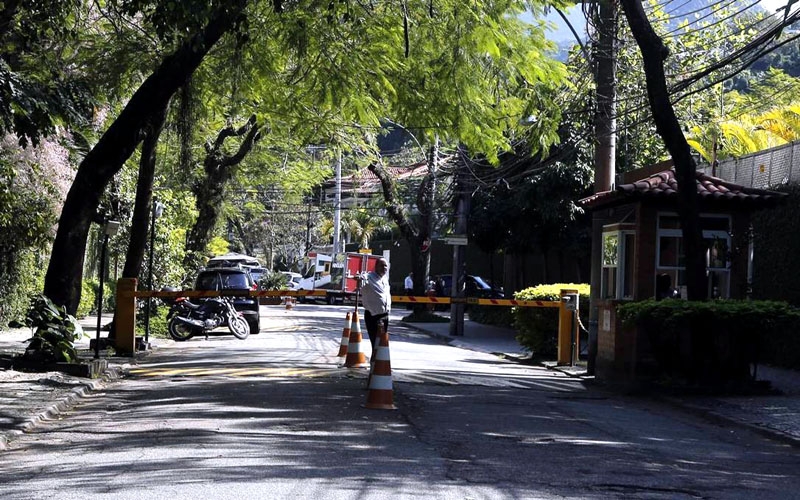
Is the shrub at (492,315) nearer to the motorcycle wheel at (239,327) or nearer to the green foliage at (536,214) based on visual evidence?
the green foliage at (536,214)

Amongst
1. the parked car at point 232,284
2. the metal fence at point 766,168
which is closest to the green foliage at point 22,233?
the parked car at point 232,284

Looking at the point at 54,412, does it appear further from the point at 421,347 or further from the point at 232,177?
the point at 232,177

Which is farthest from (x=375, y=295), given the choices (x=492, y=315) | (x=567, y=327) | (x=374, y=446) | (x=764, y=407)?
(x=492, y=315)

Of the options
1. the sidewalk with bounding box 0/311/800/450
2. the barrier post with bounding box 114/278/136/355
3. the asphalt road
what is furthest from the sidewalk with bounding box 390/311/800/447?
the barrier post with bounding box 114/278/136/355

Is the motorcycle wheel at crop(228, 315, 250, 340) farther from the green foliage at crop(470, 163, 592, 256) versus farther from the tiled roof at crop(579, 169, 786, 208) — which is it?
the tiled roof at crop(579, 169, 786, 208)

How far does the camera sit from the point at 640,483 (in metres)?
7.90

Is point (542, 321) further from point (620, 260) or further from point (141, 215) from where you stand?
point (141, 215)

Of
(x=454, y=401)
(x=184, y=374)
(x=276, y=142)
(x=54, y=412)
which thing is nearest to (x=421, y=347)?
(x=276, y=142)

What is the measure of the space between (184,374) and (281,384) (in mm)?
2366

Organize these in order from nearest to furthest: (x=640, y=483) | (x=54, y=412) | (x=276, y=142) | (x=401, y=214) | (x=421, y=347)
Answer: (x=640, y=483)
(x=54, y=412)
(x=421, y=347)
(x=276, y=142)
(x=401, y=214)

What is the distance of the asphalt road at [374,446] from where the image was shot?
24.6ft

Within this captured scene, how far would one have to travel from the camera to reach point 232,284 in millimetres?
26469

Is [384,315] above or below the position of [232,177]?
below

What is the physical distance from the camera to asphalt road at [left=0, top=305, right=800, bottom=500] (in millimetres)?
7496
